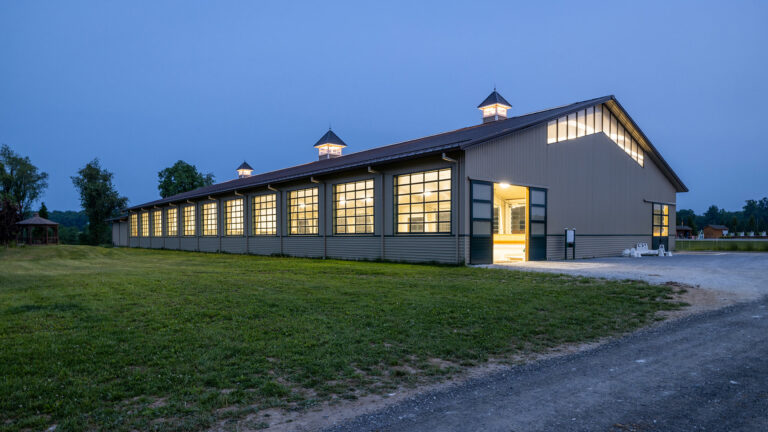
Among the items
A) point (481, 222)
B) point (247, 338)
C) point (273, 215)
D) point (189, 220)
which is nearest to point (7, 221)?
point (189, 220)

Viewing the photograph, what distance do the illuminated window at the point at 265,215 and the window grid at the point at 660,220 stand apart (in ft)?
65.9

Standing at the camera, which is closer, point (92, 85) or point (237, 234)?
point (237, 234)

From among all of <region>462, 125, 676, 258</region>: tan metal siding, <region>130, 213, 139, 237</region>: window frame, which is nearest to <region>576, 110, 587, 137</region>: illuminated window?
<region>462, 125, 676, 258</region>: tan metal siding

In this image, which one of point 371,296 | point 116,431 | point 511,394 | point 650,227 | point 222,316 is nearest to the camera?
point 116,431

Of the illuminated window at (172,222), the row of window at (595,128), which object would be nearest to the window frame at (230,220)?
the illuminated window at (172,222)

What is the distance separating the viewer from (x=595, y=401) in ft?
12.2

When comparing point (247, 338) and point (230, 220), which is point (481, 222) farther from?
point (230, 220)

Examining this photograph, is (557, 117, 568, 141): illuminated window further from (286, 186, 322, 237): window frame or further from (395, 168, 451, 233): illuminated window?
(286, 186, 322, 237): window frame

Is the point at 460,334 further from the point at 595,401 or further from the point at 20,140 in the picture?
the point at 20,140

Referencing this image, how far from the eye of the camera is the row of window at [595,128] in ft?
63.7

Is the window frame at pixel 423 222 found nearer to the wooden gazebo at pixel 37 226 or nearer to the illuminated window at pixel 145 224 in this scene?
the illuminated window at pixel 145 224

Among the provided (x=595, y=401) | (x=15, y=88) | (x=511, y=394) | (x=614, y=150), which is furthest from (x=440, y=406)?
(x=15, y=88)

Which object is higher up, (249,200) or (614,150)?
(614,150)

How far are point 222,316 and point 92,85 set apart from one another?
22685cm
